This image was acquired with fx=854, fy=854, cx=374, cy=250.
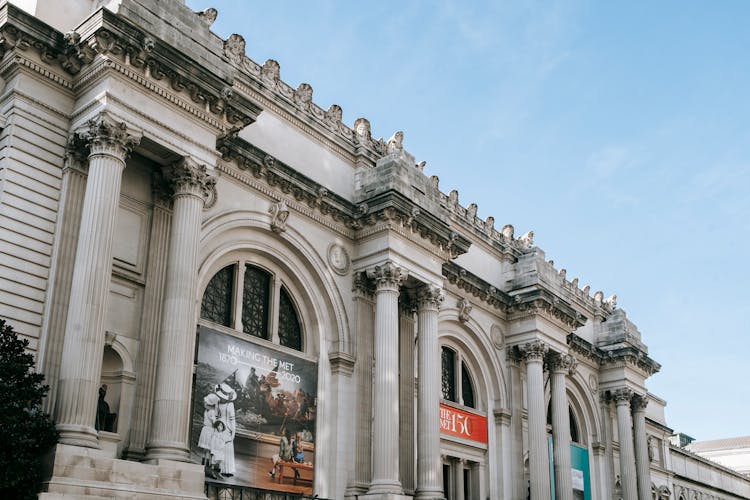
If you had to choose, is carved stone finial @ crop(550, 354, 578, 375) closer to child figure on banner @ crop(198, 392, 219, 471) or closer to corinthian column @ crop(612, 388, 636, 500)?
corinthian column @ crop(612, 388, 636, 500)

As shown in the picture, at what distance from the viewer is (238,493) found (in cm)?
2223

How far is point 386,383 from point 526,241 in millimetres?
17198

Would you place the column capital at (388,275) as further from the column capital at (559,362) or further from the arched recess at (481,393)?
the column capital at (559,362)

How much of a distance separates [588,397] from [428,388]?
58.5ft

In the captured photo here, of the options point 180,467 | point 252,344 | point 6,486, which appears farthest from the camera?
point 252,344

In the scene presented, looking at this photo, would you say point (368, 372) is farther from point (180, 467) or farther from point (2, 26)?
point (2, 26)

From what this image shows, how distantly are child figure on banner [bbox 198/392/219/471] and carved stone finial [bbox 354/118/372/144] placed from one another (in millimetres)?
12021

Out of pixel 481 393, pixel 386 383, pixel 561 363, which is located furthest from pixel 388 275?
pixel 561 363

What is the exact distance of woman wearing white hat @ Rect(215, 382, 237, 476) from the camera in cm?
2348

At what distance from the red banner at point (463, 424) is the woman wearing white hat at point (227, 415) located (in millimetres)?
10681

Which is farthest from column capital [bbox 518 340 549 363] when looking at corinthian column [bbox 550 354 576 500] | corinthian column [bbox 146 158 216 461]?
corinthian column [bbox 146 158 216 461]

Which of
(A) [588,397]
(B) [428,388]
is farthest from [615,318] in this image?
(B) [428,388]

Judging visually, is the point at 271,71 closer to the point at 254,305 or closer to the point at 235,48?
the point at 235,48

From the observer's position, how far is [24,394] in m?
16.9
